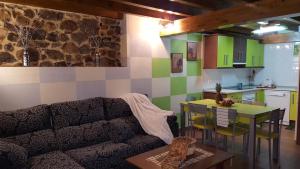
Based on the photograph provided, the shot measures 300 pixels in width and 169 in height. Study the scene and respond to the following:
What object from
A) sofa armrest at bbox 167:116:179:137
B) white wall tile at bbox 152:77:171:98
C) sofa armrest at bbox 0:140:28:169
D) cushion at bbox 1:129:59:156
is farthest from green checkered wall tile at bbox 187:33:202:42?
sofa armrest at bbox 0:140:28:169

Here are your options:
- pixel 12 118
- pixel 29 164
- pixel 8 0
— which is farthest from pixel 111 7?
pixel 29 164

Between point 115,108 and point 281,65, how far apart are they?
490 cm

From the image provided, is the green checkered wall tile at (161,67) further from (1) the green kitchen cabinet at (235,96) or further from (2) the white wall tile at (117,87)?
(1) the green kitchen cabinet at (235,96)

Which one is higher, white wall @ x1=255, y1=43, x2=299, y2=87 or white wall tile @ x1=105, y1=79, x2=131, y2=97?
white wall @ x1=255, y1=43, x2=299, y2=87

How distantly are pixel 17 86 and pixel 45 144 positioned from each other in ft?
2.84

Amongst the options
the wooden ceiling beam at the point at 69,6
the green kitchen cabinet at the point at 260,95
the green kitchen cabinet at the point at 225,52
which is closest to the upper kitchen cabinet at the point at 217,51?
the green kitchen cabinet at the point at 225,52

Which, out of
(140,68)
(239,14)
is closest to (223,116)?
(239,14)

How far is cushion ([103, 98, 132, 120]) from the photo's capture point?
3.51 metres

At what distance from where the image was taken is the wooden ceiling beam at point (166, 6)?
3.31 m

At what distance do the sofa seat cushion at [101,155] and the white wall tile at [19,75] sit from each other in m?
1.11

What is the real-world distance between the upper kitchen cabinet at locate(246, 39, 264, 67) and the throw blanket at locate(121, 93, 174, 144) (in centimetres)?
353

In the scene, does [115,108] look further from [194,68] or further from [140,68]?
[194,68]

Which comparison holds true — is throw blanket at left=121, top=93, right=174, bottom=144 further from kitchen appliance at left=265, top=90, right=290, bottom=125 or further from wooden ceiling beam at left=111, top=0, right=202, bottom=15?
kitchen appliance at left=265, top=90, right=290, bottom=125

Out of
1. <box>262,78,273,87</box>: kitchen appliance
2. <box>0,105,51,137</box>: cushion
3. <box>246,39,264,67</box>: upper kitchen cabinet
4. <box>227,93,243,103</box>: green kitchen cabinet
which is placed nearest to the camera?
<box>0,105,51,137</box>: cushion
